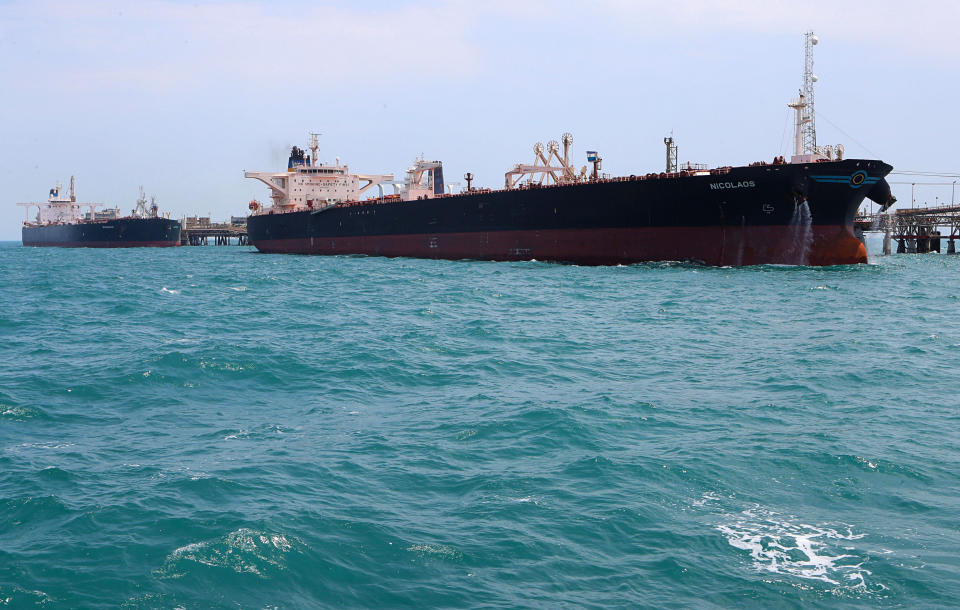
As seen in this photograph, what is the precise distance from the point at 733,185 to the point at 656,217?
433 centimetres

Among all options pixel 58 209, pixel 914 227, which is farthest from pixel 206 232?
pixel 914 227

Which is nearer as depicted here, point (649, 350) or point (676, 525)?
point (676, 525)

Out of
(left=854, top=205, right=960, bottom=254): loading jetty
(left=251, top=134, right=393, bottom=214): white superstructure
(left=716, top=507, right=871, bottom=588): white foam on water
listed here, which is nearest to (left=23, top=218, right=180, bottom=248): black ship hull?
(left=251, top=134, right=393, bottom=214): white superstructure

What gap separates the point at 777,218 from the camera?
35.2 metres

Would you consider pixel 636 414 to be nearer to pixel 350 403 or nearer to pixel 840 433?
pixel 840 433

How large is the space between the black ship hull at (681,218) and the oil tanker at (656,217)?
0.05 m

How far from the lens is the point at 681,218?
123ft

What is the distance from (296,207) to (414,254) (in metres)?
23.2

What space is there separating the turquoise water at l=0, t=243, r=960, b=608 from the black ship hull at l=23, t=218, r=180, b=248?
97.4m

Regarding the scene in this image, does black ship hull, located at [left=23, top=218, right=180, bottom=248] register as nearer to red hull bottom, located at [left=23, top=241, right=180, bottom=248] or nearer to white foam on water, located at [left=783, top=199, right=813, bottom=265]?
red hull bottom, located at [left=23, top=241, right=180, bottom=248]

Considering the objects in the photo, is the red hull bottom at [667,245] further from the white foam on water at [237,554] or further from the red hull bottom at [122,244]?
the red hull bottom at [122,244]

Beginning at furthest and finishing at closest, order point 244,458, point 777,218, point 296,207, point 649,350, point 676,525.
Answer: point 296,207 < point 777,218 < point 649,350 < point 244,458 < point 676,525

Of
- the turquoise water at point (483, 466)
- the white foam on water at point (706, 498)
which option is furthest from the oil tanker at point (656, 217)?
the white foam on water at point (706, 498)

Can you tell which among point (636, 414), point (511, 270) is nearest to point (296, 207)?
point (511, 270)
